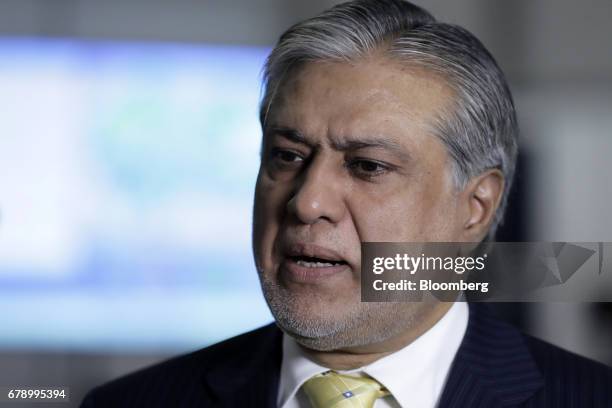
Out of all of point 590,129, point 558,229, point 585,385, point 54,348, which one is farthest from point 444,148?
point 54,348

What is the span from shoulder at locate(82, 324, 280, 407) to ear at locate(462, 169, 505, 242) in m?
0.29

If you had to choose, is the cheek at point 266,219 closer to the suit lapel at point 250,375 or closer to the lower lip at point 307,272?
the lower lip at point 307,272

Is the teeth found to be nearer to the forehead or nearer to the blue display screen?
the forehead

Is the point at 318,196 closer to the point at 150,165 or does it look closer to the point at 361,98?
the point at 361,98

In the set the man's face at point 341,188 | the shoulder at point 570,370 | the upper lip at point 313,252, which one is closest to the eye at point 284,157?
the man's face at point 341,188

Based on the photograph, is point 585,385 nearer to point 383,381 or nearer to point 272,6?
point 383,381

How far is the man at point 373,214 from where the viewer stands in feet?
3.17

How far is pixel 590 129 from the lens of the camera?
2.39 m

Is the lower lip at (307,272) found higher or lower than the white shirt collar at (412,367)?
higher

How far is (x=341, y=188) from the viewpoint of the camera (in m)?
0.97

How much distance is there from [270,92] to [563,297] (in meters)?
0.48

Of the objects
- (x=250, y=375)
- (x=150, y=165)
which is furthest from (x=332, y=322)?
(x=150, y=165)

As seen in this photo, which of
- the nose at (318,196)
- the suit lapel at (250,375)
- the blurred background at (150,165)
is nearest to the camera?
the nose at (318,196)

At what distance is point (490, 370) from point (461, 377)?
0.04m
